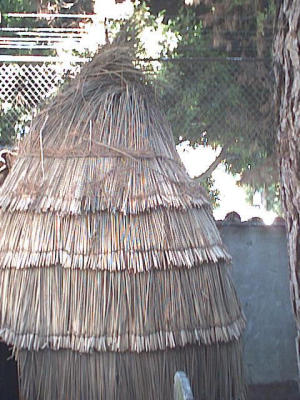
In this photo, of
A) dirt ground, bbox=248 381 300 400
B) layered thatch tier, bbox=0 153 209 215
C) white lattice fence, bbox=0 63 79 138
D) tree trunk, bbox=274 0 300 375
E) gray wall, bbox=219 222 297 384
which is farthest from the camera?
white lattice fence, bbox=0 63 79 138

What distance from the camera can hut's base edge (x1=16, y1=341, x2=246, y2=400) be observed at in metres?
3.80

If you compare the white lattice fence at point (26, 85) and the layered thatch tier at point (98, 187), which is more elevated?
the white lattice fence at point (26, 85)

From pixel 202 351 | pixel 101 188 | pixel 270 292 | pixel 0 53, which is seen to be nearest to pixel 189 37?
pixel 0 53

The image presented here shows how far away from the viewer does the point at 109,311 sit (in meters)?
3.79

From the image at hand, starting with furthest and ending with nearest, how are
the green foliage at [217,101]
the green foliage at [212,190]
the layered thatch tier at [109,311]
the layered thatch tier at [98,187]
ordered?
the green foliage at [212,190] < the green foliage at [217,101] < the layered thatch tier at [98,187] < the layered thatch tier at [109,311]

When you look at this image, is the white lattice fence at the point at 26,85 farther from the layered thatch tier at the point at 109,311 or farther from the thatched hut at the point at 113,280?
the layered thatch tier at the point at 109,311

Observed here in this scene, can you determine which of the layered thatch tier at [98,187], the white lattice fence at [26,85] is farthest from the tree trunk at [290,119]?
the white lattice fence at [26,85]

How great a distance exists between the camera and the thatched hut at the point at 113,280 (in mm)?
3801

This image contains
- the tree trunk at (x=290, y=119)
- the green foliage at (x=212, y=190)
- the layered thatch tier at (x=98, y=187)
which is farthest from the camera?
the green foliage at (x=212, y=190)

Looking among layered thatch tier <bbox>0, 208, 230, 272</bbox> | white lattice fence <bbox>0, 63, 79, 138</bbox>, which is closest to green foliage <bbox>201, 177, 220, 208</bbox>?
white lattice fence <bbox>0, 63, 79, 138</bbox>

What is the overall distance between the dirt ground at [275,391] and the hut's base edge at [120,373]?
2.14m

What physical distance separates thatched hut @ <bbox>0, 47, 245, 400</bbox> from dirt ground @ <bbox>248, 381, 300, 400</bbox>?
1939 mm

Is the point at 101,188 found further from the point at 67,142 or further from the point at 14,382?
the point at 14,382

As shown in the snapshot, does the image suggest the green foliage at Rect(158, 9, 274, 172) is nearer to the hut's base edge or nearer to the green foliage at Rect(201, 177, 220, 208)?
the green foliage at Rect(201, 177, 220, 208)
